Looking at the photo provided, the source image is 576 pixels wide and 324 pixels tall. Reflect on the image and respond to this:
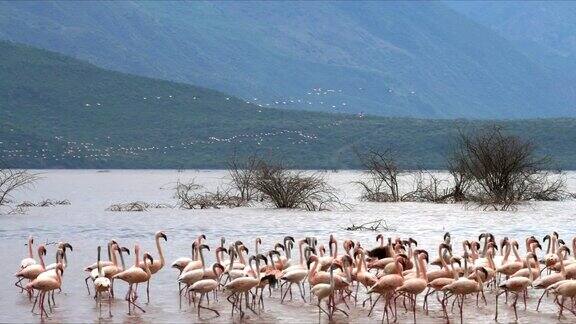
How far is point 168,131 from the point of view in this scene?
365 ft

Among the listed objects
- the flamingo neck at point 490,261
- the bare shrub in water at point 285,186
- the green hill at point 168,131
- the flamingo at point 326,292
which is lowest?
the flamingo at point 326,292

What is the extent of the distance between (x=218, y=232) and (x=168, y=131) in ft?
277

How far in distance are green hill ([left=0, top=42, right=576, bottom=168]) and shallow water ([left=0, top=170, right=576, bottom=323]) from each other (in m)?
63.4

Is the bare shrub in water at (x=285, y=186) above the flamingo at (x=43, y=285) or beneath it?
above

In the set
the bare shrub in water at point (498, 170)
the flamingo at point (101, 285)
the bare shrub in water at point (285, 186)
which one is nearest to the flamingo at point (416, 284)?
the flamingo at point (101, 285)

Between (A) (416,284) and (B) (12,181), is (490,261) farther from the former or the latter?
(B) (12,181)

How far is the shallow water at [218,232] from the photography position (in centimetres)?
1459

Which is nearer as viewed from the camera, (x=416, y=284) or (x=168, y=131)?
(x=416, y=284)

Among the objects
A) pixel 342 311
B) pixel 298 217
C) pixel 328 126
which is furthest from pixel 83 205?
pixel 328 126

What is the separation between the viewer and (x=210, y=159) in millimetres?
107938

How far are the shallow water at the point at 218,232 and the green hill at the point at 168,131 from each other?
6335cm

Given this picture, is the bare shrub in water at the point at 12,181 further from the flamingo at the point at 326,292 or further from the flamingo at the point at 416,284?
the flamingo at the point at 416,284

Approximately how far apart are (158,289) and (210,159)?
9132 cm

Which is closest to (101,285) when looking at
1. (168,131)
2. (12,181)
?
(12,181)
